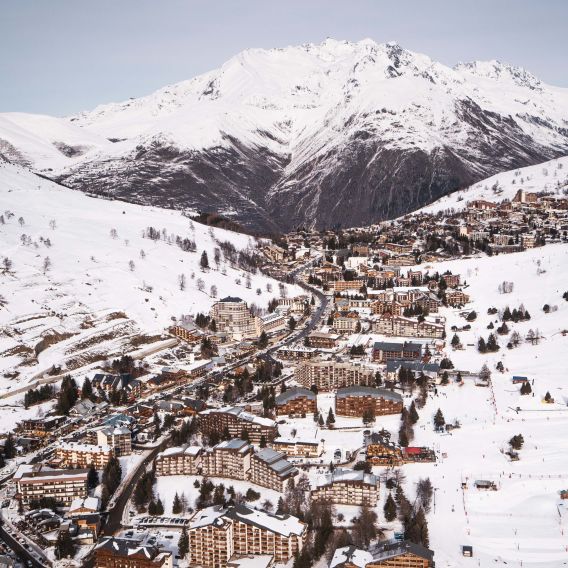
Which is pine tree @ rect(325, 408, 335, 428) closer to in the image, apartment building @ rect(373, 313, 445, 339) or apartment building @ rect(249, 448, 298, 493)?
apartment building @ rect(249, 448, 298, 493)

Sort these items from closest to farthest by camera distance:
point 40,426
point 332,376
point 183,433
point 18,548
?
point 18,548, point 183,433, point 40,426, point 332,376

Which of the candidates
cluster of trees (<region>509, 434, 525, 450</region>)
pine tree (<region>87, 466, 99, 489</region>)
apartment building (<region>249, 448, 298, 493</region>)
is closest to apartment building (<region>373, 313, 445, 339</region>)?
cluster of trees (<region>509, 434, 525, 450</region>)

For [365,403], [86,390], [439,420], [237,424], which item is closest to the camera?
[237,424]

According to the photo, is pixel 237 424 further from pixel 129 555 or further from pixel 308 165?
pixel 308 165

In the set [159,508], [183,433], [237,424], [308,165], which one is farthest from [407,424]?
[308,165]

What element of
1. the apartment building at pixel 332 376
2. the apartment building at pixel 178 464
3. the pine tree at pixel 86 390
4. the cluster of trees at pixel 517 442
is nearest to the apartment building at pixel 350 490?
the apartment building at pixel 178 464

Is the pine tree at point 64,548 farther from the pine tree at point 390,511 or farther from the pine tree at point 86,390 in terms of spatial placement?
the pine tree at point 86,390
